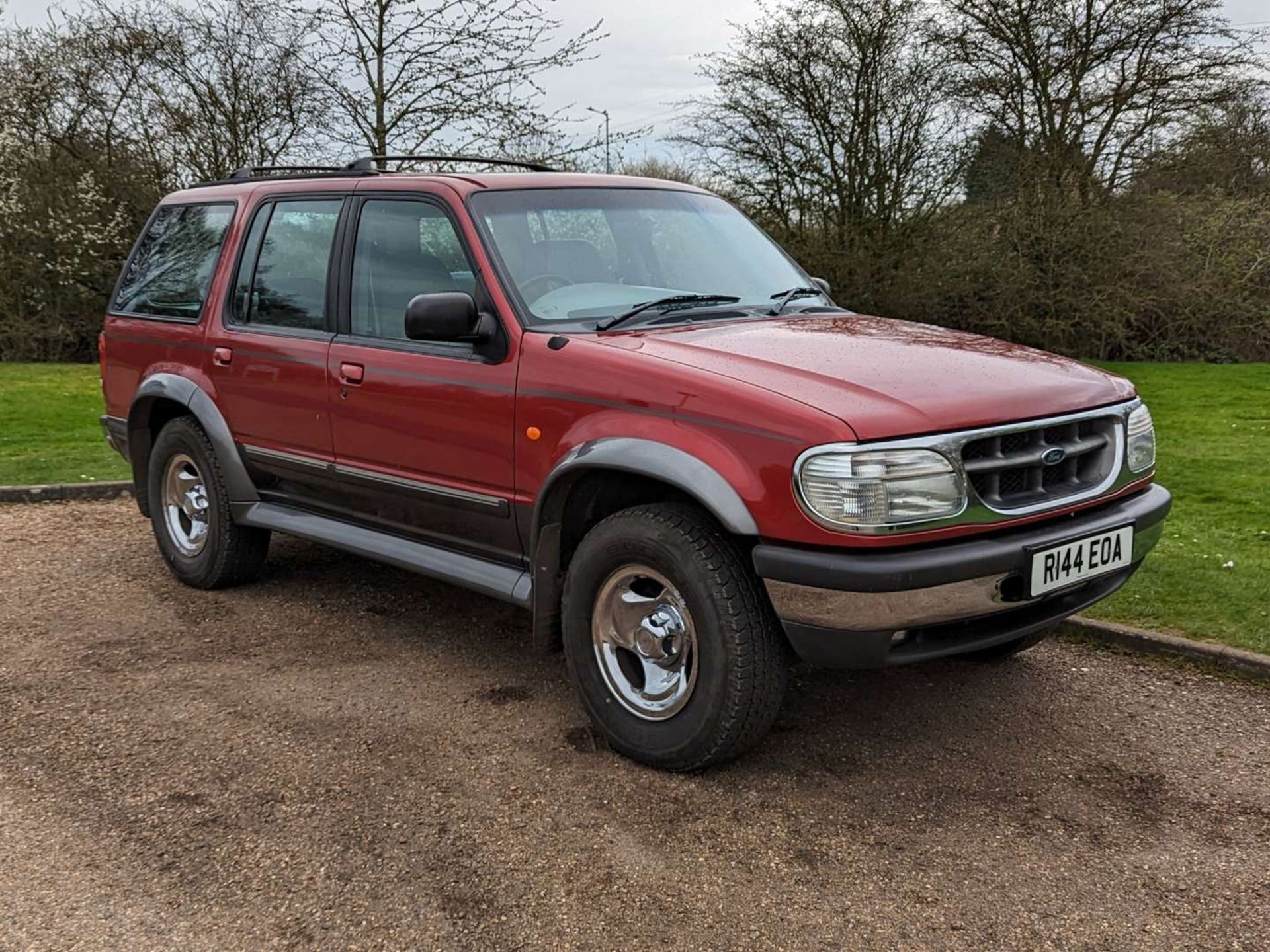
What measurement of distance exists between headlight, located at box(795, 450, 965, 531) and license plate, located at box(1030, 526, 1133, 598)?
1.42 feet

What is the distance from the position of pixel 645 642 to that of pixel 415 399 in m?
1.37

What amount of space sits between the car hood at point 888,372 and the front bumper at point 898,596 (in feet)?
1.17

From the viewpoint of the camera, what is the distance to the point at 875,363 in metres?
3.68

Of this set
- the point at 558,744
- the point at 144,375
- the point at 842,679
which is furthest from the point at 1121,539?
the point at 144,375

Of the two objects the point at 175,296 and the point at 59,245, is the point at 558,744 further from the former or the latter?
the point at 59,245

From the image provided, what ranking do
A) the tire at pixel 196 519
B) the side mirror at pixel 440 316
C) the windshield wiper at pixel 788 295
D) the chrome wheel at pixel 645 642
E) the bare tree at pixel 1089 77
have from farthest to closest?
1. the bare tree at pixel 1089 77
2. the tire at pixel 196 519
3. the windshield wiper at pixel 788 295
4. the side mirror at pixel 440 316
5. the chrome wheel at pixel 645 642

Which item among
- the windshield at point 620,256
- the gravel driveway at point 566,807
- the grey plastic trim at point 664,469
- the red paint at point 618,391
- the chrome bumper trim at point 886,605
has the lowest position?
the gravel driveway at point 566,807

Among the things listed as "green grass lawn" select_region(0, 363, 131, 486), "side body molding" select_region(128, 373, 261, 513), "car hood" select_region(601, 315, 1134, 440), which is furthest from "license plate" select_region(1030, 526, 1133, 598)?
"green grass lawn" select_region(0, 363, 131, 486)

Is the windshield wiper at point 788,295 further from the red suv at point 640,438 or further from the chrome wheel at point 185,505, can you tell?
the chrome wheel at point 185,505

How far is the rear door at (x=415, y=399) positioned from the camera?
13.8 ft

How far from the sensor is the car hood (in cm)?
332

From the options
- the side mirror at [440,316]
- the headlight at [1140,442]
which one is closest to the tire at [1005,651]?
the headlight at [1140,442]

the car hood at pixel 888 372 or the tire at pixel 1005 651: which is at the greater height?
the car hood at pixel 888 372

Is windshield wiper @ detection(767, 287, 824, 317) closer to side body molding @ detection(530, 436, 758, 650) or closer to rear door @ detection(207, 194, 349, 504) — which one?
side body molding @ detection(530, 436, 758, 650)
